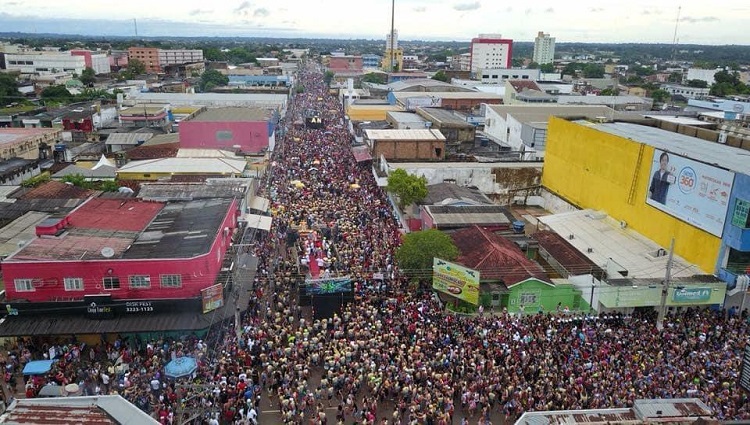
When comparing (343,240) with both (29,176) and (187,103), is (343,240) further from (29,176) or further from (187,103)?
(187,103)

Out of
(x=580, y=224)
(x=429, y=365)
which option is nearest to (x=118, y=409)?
(x=429, y=365)

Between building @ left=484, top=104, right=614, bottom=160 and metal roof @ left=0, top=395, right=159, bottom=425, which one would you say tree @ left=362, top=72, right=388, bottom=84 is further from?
metal roof @ left=0, top=395, right=159, bottom=425

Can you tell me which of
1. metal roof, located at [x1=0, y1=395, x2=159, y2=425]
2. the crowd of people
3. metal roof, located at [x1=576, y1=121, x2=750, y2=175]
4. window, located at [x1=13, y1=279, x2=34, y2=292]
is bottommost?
the crowd of people

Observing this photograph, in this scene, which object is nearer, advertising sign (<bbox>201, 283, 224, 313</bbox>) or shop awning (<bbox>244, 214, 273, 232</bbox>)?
advertising sign (<bbox>201, 283, 224, 313</bbox>)

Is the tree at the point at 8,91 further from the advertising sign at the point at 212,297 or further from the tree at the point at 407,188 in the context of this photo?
the advertising sign at the point at 212,297

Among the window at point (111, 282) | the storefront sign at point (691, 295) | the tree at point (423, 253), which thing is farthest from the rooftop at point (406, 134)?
the window at point (111, 282)

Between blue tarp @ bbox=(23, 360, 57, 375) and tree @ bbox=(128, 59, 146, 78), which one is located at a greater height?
tree @ bbox=(128, 59, 146, 78)

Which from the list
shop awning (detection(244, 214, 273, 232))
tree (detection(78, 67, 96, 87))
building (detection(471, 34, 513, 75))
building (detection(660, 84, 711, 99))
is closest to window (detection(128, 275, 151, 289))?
shop awning (detection(244, 214, 273, 232))
